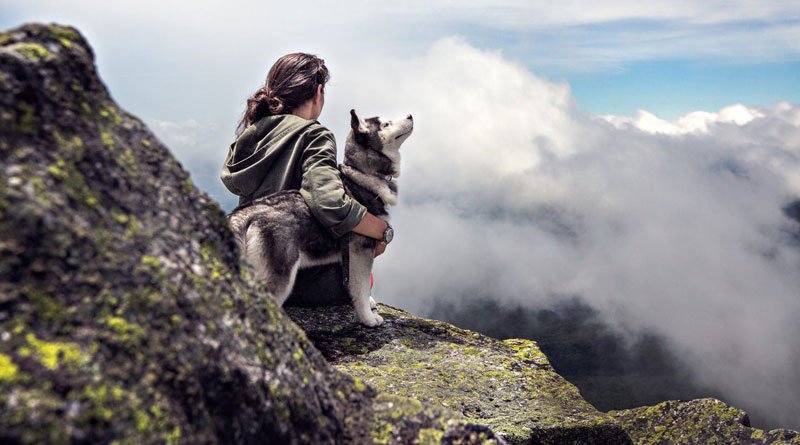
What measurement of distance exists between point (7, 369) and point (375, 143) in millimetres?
8633

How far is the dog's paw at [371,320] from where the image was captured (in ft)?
32.9

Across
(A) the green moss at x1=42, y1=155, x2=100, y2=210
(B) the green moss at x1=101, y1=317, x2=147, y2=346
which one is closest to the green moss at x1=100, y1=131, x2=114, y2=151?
Result: (A) the green moss at x1=42, y1=155, x2=100, y2=210

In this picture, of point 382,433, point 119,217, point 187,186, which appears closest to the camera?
point 119,217

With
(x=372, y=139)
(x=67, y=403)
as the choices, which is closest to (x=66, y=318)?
(x=67, y=403)

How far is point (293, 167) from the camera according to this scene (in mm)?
9516

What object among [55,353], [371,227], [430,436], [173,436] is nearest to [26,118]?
[55,353]

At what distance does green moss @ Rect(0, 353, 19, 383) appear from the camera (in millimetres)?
2314

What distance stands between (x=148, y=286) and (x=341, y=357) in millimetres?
6053

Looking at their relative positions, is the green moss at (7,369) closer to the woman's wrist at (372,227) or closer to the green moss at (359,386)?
the green moss at (359,386)

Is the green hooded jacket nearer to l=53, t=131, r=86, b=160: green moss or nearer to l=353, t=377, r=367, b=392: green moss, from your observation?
l=353, t=377, r=367, b=392: green moss

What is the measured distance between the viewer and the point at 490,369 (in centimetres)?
907

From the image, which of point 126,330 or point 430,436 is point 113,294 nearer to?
point 126,330

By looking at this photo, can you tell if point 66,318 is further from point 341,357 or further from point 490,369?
point 490,369

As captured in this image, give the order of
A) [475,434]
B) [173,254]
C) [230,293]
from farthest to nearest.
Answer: [475,434], [230,293], [173,254]
